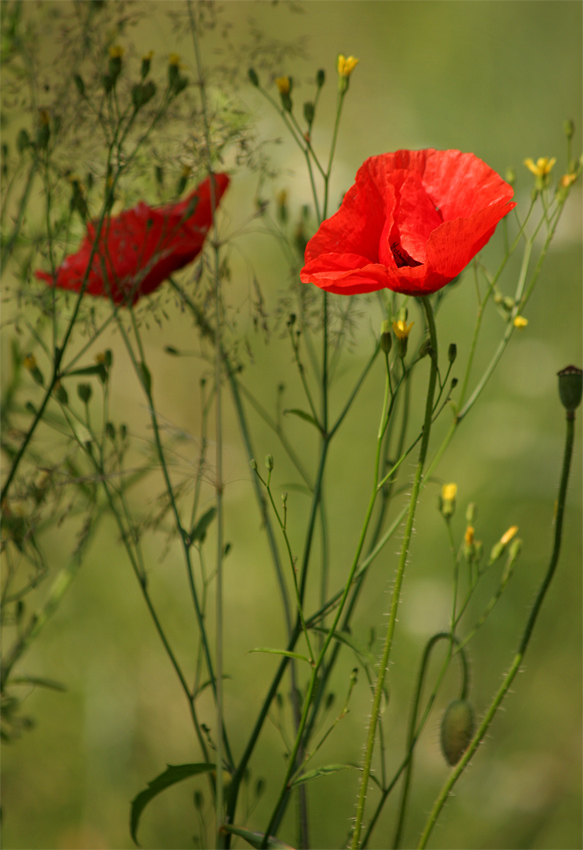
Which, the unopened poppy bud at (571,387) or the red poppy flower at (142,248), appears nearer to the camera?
the unopened poppy bud at (571,387)

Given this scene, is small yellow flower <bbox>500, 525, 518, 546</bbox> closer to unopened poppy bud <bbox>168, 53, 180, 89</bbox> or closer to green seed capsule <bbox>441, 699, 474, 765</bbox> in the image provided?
green seed capsule <bbox>441, 699, 474, 765</bbox>

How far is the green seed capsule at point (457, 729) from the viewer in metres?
0.46

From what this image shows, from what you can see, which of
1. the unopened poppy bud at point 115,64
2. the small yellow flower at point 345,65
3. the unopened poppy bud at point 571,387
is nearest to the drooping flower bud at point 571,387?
the unopened poppy bud at point 571,387

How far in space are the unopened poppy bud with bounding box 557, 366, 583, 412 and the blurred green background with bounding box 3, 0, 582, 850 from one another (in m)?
0.45

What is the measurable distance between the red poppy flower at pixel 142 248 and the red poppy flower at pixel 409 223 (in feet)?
0.50

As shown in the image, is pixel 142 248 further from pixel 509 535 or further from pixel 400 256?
pixel 509 535

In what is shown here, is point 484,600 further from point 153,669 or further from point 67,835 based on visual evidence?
point 67,835

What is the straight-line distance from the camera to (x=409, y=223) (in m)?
0.40

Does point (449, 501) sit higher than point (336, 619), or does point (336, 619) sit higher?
point (449, 501)

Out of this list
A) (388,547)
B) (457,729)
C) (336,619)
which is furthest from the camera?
(388,547)

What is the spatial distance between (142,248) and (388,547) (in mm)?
584

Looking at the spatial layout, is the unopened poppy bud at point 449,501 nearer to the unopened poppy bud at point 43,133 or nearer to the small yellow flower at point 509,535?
the small yellow flower at point 509,535

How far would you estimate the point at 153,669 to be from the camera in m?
1.01

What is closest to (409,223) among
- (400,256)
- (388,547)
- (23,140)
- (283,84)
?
(400,256)
